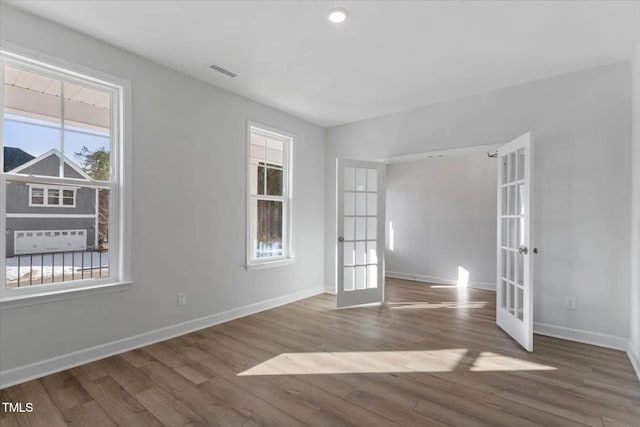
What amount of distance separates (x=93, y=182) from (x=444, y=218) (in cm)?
561

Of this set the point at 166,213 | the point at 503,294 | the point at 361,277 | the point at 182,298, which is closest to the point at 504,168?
the point at 503,294

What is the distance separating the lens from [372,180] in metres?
4.53

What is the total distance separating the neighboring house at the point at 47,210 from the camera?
236 cm

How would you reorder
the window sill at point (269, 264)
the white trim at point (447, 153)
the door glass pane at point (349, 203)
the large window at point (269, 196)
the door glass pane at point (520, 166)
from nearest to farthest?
the door glass pane at point (520, 166), the white trim at point (447, 153), the window sill at point (269, 264), the large window at point (269, 196), the door glass pane at point (349, 203)

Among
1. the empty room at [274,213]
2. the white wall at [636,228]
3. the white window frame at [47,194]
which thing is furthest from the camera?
the white wall at [636,228]

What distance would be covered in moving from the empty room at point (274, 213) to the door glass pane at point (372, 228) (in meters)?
0.07

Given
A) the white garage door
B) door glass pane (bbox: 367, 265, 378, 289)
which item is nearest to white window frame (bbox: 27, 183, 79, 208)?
the white garage door

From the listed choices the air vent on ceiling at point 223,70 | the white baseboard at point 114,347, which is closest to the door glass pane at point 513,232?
the white baseboard at point 114,347

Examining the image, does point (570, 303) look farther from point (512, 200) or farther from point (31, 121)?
point (31, 121)

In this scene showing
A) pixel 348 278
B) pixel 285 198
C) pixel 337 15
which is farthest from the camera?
pixel 285 198

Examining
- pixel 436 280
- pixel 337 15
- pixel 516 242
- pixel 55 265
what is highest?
pixel 337 15

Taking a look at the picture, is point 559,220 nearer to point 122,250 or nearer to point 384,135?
point 384,135

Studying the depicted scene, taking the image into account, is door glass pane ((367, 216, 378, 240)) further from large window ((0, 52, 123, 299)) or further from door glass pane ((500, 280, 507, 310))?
large window ((0, 52, 123, 299))

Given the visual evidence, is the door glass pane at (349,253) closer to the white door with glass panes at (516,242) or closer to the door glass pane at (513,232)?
the white door with glass panes at (516,242)
